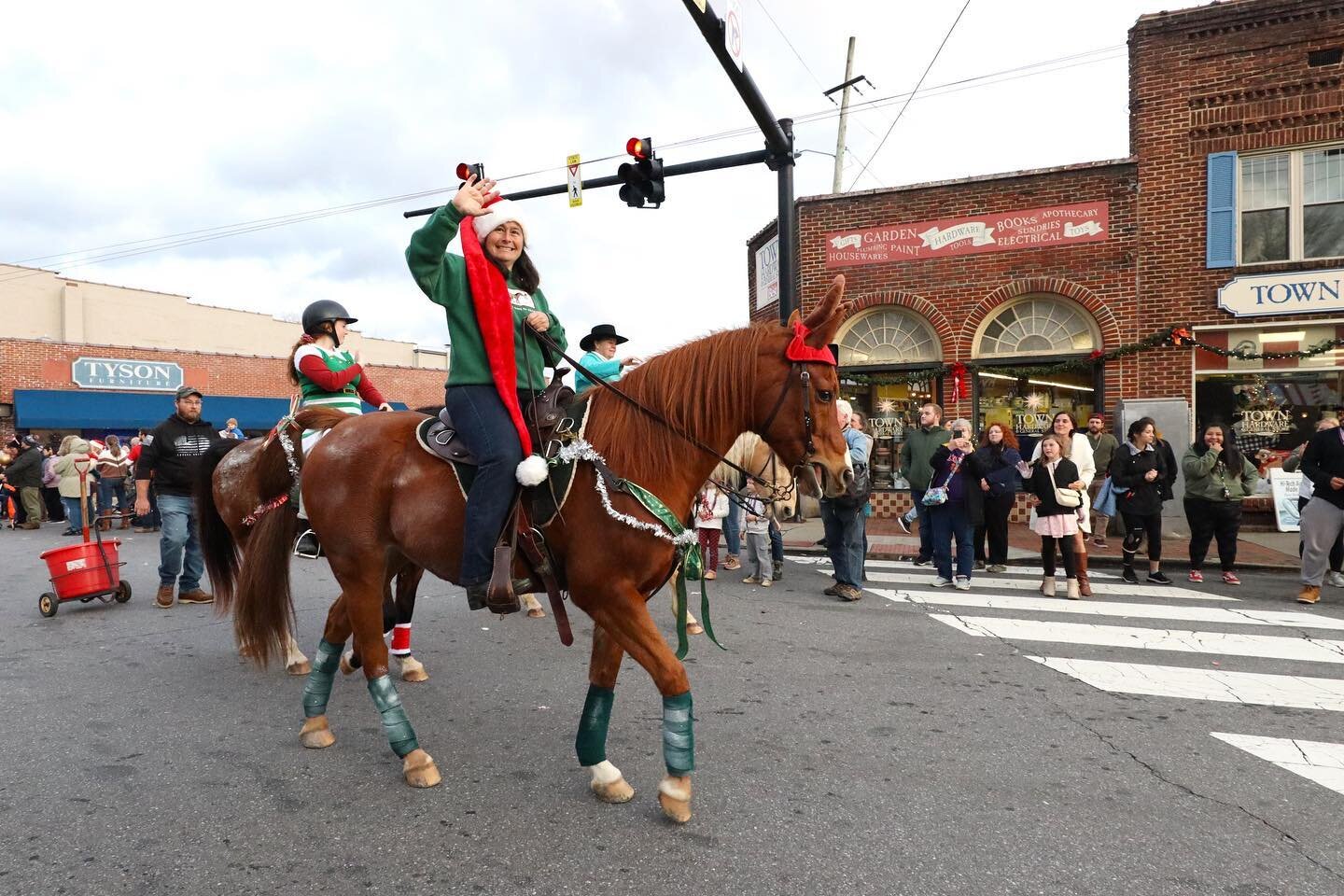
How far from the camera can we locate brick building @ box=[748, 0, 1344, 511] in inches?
477

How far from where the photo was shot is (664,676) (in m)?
2.86

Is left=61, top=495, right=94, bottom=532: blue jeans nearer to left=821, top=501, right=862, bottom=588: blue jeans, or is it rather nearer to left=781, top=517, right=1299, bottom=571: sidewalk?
left=781, top=517, right=1299, bottom=571: sidewalk

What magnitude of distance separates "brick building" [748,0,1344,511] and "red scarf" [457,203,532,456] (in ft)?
39.7

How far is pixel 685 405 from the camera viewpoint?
305 centimetres

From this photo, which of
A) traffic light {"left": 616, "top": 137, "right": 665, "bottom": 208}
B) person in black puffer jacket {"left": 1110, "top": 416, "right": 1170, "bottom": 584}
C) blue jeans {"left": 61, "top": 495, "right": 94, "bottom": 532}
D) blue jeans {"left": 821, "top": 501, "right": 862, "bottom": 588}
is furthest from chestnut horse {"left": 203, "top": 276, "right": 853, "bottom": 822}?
blue jeans {"left": 61, "top": 495, "right": 94, "bottom": 532}

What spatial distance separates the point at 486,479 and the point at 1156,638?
5689 millimetres

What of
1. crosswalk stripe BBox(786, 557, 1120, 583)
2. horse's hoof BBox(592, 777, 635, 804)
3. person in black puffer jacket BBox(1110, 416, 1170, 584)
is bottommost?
crosswalk stripe BBox(786, 557, 1120, 583)

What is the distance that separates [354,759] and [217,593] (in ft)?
Result: 8.07

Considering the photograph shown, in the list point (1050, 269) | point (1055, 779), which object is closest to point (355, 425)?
point (1055, 779)

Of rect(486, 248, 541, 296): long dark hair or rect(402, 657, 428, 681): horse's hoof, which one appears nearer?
rect(486, 248, 541, 296): long dark hair

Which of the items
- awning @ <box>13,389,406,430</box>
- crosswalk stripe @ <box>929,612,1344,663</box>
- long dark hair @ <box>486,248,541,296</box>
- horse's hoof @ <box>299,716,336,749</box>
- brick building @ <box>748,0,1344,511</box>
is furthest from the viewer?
awning @ <box>13,389,406,430</box>

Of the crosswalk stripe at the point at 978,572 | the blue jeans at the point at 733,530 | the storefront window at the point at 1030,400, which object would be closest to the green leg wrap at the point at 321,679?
the blue jeans at the point at 733,530

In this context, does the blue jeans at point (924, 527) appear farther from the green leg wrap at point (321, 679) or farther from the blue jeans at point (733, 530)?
the green leg wrap at point (321, 679)

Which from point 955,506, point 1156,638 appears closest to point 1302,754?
point 1156,638
